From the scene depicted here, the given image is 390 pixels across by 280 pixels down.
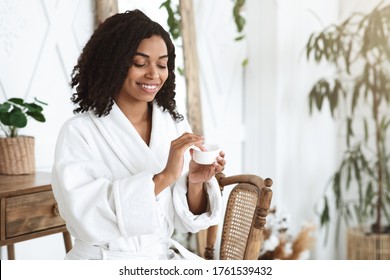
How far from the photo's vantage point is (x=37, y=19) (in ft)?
6.38

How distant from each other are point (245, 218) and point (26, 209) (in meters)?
0.63

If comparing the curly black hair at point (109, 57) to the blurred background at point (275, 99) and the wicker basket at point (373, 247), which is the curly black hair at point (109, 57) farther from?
the wicker basket at point (373, 247)

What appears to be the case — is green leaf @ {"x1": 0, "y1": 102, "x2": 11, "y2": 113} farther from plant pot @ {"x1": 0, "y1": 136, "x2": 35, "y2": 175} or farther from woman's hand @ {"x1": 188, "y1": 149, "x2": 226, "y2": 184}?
woman's hand @ {"x1": 188, "y1": 149, "x2": 226, "y2": 184}

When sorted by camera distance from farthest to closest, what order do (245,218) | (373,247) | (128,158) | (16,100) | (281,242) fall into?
(373,247) < (281,242) < (16,100) < (245,218) < (128,158)

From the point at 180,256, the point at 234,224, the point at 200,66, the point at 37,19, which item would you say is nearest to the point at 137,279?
the point at 180,256

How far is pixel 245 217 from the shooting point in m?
1.51

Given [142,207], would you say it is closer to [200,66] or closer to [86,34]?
[86,34]

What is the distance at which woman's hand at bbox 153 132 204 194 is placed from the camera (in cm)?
117

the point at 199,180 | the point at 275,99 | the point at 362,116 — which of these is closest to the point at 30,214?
the point at 199,180

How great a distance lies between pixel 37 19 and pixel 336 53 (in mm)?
1506

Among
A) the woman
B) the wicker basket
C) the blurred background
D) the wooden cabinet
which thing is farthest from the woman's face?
the wicker basket

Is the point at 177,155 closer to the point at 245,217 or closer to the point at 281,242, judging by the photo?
the point at 245,217

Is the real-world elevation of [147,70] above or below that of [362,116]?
above

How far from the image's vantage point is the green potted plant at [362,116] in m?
2.72
